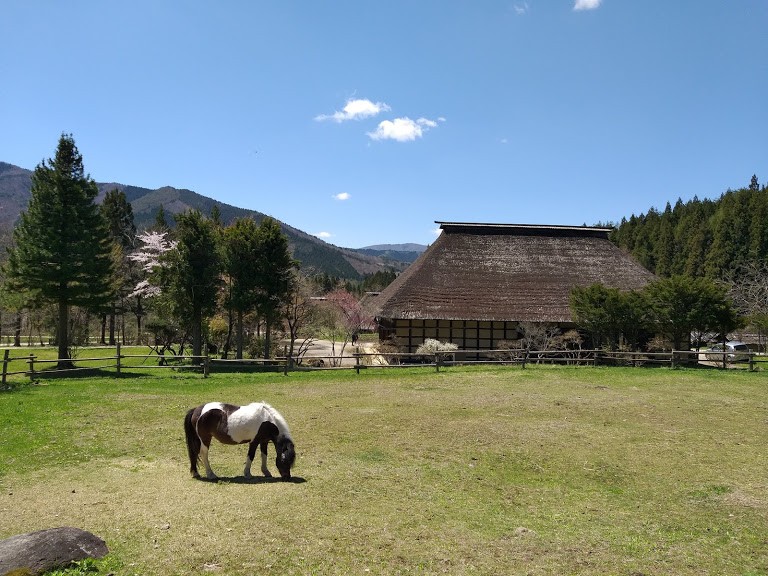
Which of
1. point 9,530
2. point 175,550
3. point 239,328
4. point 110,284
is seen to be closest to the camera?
point 175,550

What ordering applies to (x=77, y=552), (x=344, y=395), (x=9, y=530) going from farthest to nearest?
(x=344, y=395)
(x=9, y=530)
(x=77, y=552)

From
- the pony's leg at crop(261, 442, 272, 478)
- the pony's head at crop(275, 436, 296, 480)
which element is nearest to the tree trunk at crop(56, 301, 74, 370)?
the pony's leg at crop(261, 442, 272, 478)

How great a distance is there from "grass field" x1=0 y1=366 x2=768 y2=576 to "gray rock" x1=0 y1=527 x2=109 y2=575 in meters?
0.27

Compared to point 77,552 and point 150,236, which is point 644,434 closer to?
point 77,552

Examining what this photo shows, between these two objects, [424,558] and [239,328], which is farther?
[239,328]

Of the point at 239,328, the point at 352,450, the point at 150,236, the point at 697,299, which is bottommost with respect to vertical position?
the point at 352,450

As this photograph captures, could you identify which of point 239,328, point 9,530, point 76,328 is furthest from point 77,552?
point 76,328

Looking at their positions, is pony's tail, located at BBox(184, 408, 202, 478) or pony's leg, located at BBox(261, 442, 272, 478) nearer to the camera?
pony's tail, located at BBox(184, 408, 202, 478)

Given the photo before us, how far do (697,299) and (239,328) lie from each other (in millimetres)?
21519

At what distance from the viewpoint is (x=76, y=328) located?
30766 mm

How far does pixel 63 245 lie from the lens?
2192 cm

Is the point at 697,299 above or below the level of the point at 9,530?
above

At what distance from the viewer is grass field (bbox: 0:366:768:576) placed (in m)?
5.45

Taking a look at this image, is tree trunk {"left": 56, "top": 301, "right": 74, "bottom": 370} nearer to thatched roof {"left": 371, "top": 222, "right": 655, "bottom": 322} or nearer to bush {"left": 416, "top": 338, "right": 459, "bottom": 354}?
thatched roof {"left": 371, "top": 222, "right": 655, "bottom": 322}
